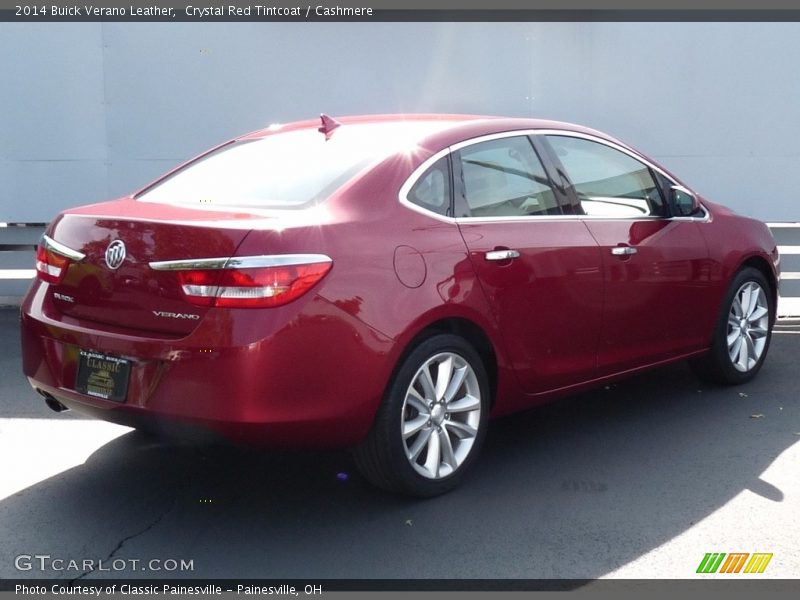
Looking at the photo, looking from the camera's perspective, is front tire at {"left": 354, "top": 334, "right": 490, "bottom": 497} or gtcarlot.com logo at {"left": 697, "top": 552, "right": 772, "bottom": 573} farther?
front tire at {"left": 354, "top": 334, "right": 490, "bottom": 497}

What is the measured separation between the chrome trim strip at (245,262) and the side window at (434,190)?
0.70 meters

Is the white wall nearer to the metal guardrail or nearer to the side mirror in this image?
the metal guardrail

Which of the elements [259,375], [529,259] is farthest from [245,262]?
[529,259]

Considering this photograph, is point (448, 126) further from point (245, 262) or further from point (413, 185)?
point (245, 262)

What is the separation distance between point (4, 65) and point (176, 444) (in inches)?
225

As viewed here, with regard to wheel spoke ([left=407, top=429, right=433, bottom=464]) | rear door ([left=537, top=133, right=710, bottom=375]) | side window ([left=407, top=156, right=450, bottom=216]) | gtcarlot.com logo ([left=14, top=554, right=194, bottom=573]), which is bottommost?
gtcarlot.com logo ([left=14, top=554, right=194, bottom=573])

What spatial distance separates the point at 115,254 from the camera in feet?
13.0

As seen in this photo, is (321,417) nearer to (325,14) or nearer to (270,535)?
(270,535)

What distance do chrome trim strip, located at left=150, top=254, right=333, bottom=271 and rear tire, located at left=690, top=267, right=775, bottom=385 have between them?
3257mm

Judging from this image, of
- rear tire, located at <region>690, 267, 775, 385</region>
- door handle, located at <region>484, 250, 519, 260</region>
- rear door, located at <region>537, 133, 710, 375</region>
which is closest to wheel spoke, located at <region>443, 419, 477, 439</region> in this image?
door handle, located at <region>484, 250, 519, 260</region>

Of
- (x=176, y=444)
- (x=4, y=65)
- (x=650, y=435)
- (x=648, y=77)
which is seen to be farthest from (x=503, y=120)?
(x=4, y=65)

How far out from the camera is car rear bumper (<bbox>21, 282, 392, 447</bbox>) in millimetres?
3670

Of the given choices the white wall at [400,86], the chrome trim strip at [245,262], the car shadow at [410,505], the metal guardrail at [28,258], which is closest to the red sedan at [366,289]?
the chrome trim strip at [245,262]

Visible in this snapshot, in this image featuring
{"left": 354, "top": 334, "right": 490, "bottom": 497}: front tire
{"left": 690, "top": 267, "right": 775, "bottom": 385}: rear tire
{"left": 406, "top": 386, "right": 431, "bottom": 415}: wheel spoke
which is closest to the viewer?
{"left": 354, "top": 334, "right": 490, "bottom": 497}: front tire
